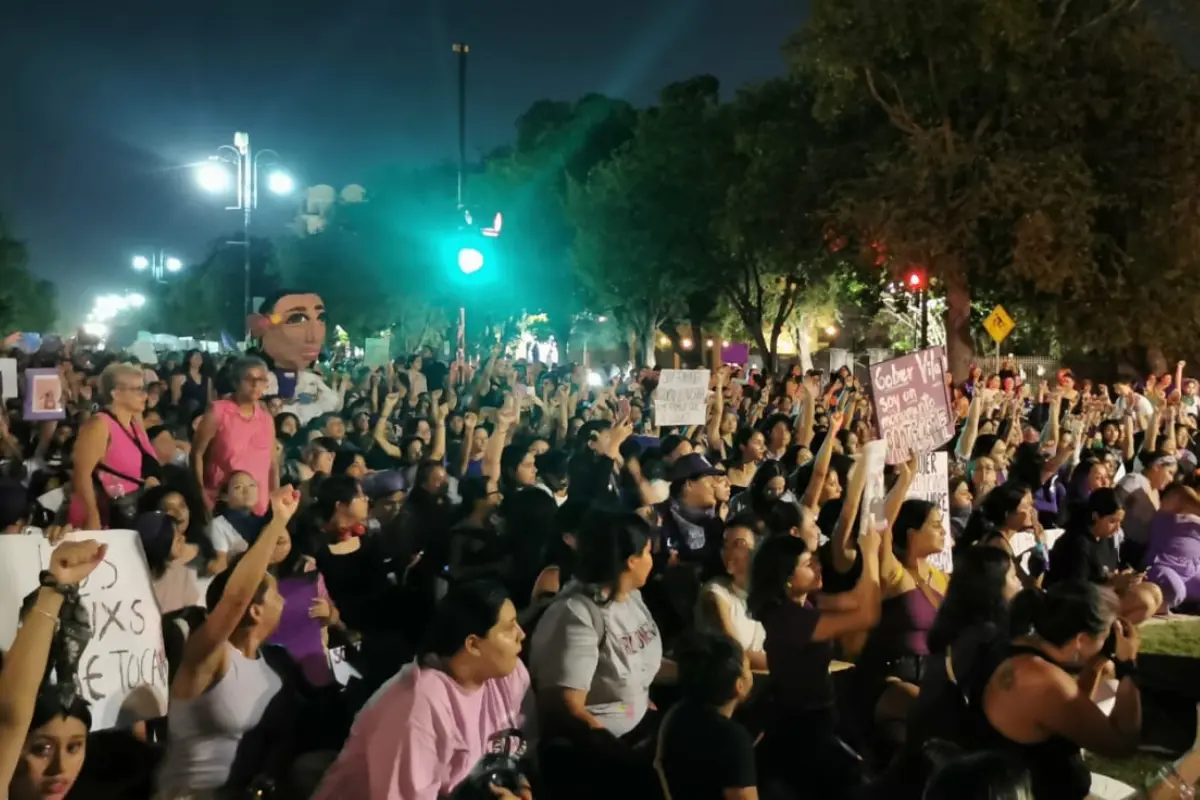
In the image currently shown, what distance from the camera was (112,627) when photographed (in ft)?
13.3

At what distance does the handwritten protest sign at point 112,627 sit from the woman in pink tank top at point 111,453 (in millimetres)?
1963

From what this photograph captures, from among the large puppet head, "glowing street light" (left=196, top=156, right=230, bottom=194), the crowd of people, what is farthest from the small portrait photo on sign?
"glowing street light" (left=196, top=156, right=230, bottom=194)

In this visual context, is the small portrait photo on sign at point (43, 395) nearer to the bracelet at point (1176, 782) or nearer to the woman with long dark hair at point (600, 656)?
the woman with long dark hair at point (600, 656)

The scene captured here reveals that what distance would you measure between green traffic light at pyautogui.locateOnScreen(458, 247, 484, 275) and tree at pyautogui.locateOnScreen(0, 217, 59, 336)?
42.8 m

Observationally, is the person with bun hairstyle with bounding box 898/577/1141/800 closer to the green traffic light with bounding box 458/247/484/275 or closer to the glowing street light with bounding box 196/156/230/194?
the green traffic light with bounding box 458/247/484/275

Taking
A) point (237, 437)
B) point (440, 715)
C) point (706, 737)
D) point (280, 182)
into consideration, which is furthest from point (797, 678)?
point (280, 182)

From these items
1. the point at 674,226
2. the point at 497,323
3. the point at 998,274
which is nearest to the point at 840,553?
the point at 998,274

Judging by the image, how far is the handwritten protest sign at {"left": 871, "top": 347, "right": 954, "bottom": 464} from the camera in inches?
279

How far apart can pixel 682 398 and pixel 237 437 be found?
4668 millimetres

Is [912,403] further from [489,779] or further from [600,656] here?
[489,779]

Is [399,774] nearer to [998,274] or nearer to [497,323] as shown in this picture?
[998,274]

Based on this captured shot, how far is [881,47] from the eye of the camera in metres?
23.7

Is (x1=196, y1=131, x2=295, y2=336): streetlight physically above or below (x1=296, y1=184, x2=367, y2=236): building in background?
below

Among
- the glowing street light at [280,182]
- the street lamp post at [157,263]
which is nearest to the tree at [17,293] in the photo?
the street lamp post at [157,263]
